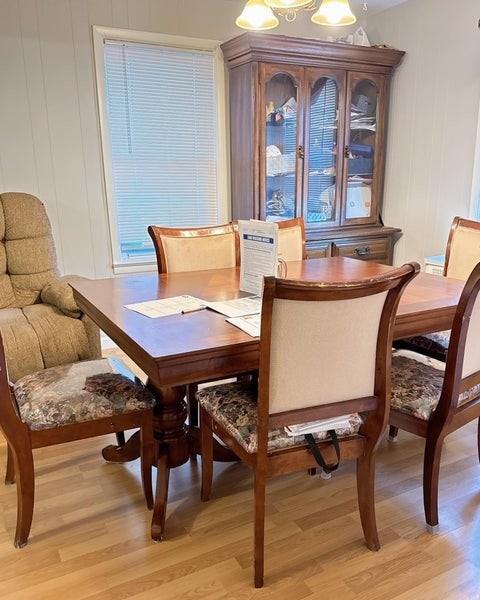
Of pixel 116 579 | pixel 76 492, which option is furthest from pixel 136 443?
pixel 116 579

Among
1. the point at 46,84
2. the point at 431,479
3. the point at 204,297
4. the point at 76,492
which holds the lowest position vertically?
the point at 76,492

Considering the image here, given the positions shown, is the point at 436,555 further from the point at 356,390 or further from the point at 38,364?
the point at 38,364

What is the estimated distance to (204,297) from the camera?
1.85 meters

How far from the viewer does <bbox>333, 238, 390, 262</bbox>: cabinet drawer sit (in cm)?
373

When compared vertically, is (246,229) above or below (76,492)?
above

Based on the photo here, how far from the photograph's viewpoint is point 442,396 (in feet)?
5.24

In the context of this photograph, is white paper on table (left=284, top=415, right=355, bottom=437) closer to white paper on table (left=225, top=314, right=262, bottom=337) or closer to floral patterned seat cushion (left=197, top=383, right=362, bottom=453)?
floral patterned seat cushion (left=197, top=383, right=362, bottom=453)

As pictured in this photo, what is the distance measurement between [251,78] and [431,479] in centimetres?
271

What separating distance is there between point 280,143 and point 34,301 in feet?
6.49

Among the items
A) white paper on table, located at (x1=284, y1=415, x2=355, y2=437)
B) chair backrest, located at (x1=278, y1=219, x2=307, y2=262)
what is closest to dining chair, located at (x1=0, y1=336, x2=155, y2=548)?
white paper on table, located at (x1=284, y1=415, x2=355, y2=437)

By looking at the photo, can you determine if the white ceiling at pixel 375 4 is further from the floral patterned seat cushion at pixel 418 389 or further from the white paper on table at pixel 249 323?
the white paper on table at pixel 249 323

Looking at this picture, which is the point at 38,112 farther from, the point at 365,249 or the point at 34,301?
the point at 365,249

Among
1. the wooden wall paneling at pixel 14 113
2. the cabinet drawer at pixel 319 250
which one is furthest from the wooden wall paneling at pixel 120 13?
the cabinet drawer at pixel 319 250

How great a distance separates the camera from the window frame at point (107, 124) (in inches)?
126
